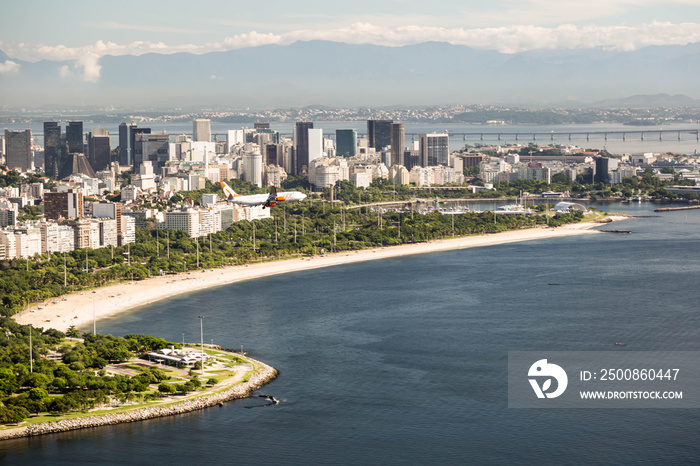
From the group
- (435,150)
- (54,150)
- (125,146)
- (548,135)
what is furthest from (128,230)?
(548,135)

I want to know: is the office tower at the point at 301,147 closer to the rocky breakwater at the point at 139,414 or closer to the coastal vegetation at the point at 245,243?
the coastal vegetation at the point at 245,243

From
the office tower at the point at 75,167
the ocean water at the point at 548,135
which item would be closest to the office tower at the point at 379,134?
the ocean water at the point at 548,135

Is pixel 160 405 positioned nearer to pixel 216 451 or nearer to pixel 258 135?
pixel 216 451

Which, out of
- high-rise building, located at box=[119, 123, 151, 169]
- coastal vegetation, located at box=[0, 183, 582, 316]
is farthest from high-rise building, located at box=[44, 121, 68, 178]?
coastal vegetation, located at box=[0, 183, 582, 316]

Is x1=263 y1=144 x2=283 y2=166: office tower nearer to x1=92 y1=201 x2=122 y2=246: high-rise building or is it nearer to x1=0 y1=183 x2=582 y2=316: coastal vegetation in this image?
x1=0 y1=183 x2=582 y2=316: coastal vegetation

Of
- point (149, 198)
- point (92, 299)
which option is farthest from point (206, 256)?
point (149, 198)

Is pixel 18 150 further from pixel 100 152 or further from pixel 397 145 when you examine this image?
pixel 397 145
